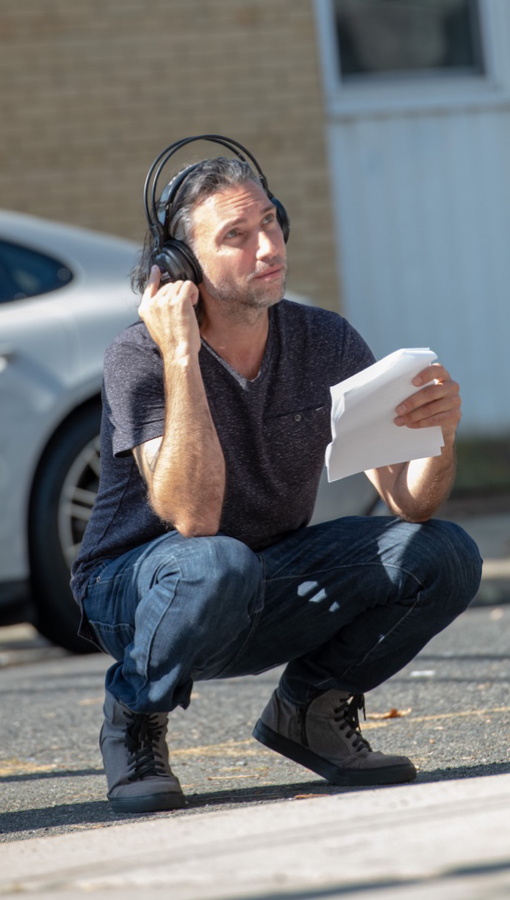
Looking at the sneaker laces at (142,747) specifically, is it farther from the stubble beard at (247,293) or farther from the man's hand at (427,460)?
the stubble beard at (247,293)

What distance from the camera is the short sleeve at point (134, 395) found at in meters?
3.36

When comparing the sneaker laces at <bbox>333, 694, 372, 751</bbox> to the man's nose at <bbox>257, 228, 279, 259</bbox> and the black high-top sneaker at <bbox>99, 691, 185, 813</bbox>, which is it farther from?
the man's nose at <bbox>257, 228, 279, 259</bbox>

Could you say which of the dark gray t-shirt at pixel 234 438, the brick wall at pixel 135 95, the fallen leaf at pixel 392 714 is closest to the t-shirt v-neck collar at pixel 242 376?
the dark gray t-shirt at pixel 234 438

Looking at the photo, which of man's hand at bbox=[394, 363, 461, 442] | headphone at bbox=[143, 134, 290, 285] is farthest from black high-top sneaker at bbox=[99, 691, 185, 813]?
headphone at bbox=[143, 134, 290, 285]

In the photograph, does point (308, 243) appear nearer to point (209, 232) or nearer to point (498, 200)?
point (498, 200)

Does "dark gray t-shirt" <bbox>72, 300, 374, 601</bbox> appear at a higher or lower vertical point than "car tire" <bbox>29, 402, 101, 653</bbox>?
higher

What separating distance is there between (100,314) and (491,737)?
2.46 metres

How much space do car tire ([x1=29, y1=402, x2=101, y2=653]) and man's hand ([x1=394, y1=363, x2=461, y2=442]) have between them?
2.39 m

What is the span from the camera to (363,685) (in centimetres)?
345

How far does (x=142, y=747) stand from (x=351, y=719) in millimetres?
485

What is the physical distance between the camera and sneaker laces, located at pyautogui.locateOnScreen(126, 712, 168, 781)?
3.31m

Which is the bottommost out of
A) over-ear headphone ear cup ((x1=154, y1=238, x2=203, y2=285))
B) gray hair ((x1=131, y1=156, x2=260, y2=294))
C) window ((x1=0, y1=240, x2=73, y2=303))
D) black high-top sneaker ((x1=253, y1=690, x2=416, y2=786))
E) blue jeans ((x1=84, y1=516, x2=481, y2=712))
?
black high-top sneaker ((x1=253, y1=690, x2=416, y2=786))

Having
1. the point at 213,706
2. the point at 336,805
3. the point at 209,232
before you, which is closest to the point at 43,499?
the point at 213,706

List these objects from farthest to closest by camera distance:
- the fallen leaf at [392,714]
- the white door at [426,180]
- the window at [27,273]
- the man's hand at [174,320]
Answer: the white door at [426,180] < the window at [27,273] < the fallen leaf at [392,714] < the man's hand at [174,320]
